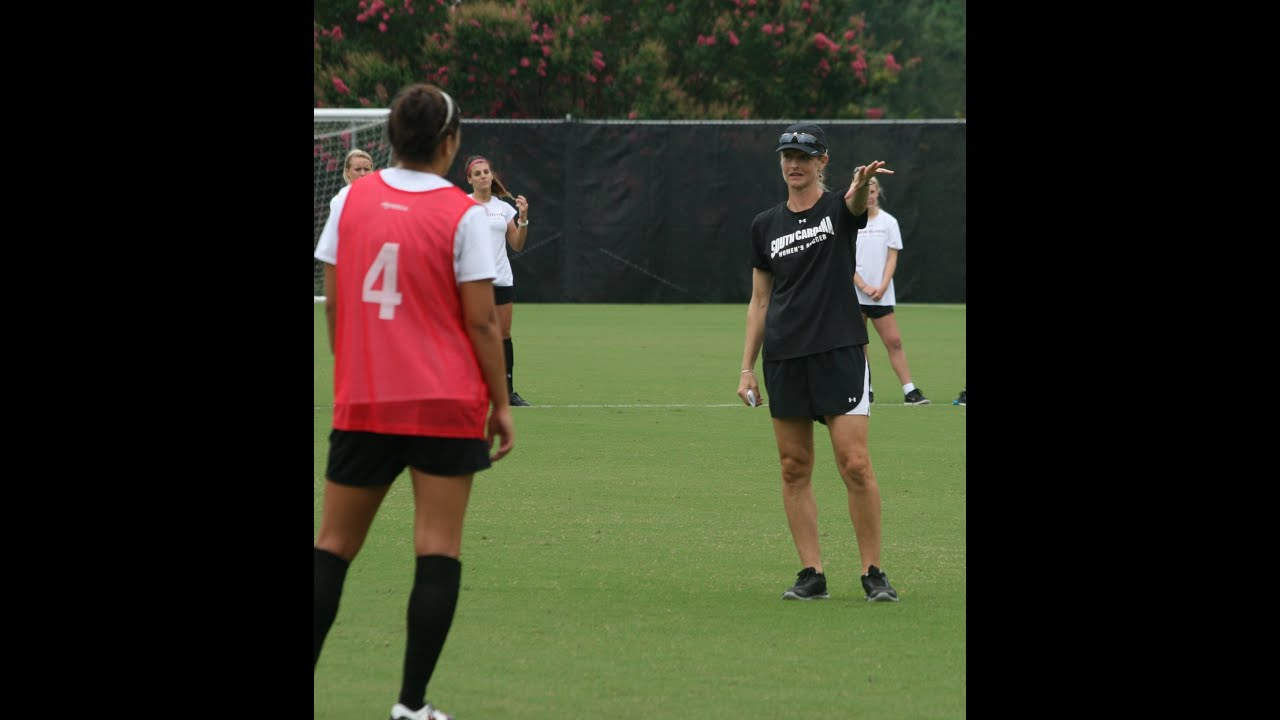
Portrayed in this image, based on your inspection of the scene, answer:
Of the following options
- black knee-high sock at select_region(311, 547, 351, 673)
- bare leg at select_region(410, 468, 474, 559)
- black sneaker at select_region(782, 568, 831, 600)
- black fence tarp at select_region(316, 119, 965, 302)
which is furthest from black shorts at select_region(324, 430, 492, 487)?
black fence tarp at select_region(316, 119, 965, 302)

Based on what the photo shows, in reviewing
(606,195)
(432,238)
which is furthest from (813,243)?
(606,195)

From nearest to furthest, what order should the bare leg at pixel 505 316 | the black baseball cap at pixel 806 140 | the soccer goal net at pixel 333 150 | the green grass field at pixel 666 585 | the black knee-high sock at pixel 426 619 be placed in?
1. the black knee-high sock at pixel 426 619
2. the green grass field at pixel 666 585
3. the black baseball cap at pixel 806 140
4. the bare leg at pixel 505 316
5. the soccer goal net at pixel 333 150

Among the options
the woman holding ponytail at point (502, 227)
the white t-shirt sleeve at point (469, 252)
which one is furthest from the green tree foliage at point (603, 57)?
the white t-shirt sleeve at point (469, 252)

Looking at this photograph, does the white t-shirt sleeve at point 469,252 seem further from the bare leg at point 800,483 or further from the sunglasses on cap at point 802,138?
the bare leg at point 800,483

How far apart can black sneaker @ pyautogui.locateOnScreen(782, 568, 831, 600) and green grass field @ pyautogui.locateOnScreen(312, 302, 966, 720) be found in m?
0.08

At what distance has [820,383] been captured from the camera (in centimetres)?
765

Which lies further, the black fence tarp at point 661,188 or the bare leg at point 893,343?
the black fence tarp at point 661,188

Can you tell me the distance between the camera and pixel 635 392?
54.5 feet

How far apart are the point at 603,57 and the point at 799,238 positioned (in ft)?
100

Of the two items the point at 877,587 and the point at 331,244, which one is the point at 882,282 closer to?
the point at 877,587

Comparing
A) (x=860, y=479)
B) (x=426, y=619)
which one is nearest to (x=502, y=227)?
(x=860, y=479)

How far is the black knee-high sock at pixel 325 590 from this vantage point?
18.1ft

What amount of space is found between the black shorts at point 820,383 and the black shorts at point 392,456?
242cm
